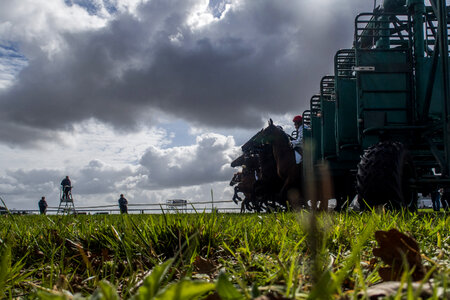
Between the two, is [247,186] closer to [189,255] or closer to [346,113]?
[346,113]

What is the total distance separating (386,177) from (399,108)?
1842 millimetres

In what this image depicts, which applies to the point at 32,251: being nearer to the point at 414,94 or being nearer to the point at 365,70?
the point at 365,70

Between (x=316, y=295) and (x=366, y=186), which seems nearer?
(x=316, y=295)

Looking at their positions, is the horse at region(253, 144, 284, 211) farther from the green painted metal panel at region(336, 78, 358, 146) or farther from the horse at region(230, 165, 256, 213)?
the green painted metal panel at region(336, 78, 358, 146)

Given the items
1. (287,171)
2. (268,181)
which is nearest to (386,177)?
(287,171)

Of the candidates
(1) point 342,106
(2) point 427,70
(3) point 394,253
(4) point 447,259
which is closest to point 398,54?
(2) point 427,70

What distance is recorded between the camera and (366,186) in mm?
5281

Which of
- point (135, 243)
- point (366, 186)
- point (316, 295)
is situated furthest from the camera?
point (366, 186)

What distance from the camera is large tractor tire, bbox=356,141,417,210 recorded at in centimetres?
516

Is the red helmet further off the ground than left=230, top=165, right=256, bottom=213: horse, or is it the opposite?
the red helmet

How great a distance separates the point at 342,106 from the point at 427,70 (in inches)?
72.0

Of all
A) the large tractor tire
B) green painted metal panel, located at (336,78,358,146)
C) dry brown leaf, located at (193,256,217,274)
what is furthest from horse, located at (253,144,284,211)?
dry brown leaf, located at (193,256,217,274)

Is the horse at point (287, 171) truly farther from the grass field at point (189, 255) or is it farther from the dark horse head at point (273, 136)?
the grass field at point (189, 255)

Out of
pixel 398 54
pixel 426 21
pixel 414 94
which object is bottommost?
pixel 414 94
